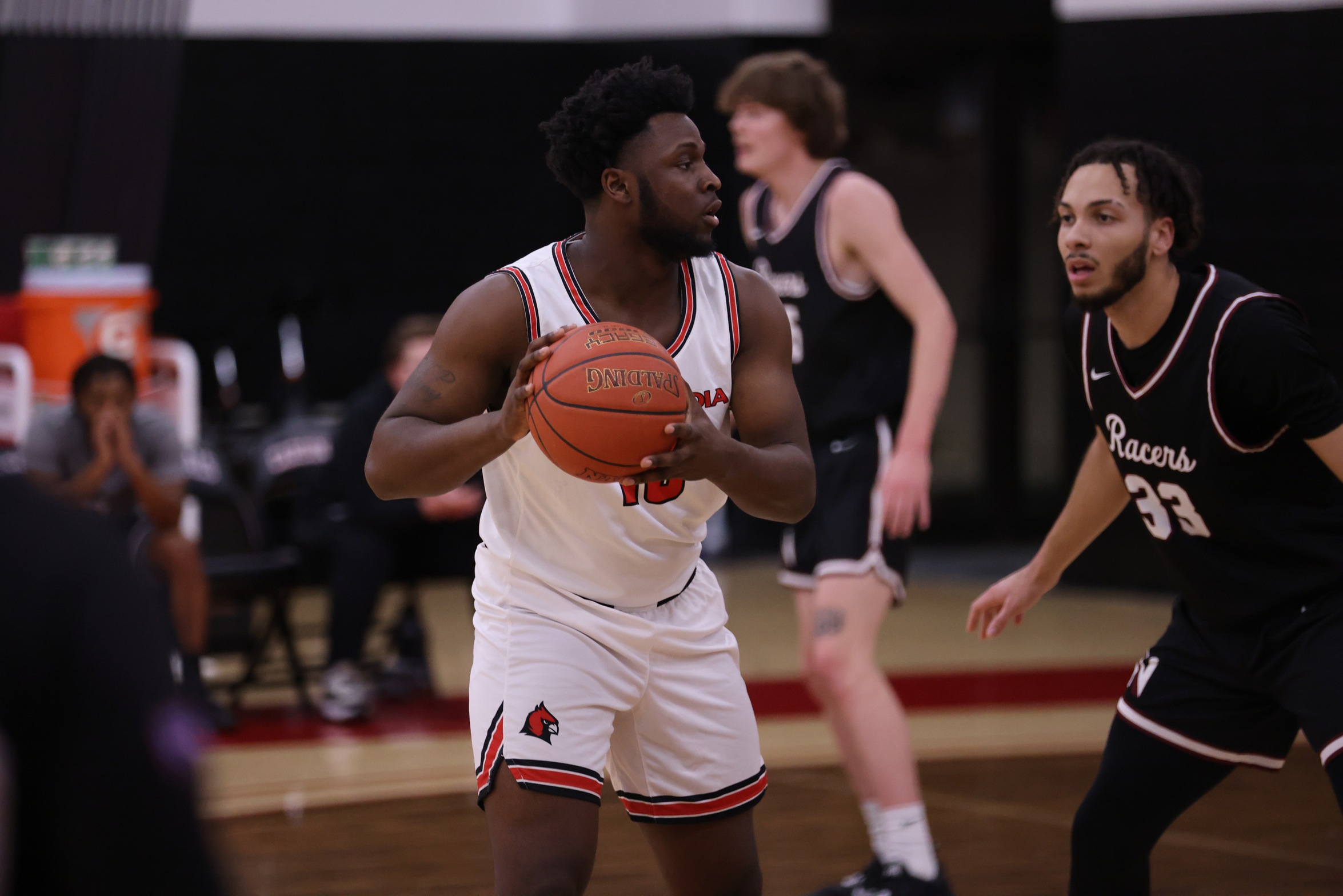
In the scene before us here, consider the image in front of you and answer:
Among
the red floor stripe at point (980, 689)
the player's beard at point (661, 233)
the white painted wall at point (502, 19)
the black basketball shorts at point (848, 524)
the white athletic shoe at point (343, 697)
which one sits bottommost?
the white athletic shoe at point (343, 697)

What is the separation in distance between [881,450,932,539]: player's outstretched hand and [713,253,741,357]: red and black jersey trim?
110 cm

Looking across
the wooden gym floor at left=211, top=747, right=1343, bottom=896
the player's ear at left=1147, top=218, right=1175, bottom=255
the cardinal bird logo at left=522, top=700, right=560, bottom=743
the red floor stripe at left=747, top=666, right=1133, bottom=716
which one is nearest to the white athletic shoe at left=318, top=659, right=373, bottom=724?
the wooden gym floor at left=211, top=747, right=1343, bottom=896

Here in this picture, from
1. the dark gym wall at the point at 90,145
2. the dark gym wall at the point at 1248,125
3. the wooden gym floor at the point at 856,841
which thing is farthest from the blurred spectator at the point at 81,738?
the dark gym wall at the point at 90,145

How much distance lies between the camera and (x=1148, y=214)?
2.67m

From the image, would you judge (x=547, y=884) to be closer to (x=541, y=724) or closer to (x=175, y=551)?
(x=541, y=724)

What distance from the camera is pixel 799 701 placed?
5.99m

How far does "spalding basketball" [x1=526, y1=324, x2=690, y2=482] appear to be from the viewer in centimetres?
211

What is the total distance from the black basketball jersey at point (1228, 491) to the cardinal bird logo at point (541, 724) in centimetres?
111

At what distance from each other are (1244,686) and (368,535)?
3.86 m

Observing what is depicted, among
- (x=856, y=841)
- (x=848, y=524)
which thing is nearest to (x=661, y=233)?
(x=848, y=524)

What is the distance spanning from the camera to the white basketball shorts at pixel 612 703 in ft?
7.59

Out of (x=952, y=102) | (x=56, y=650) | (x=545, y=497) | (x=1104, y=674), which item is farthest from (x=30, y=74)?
(x=56, y=650)

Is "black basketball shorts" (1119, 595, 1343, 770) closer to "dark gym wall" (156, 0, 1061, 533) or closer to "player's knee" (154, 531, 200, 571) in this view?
"player's knee" (154, 531, 200, 571)

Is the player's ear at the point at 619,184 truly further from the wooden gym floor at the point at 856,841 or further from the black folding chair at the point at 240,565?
the black folding chair at the point at 240,565
